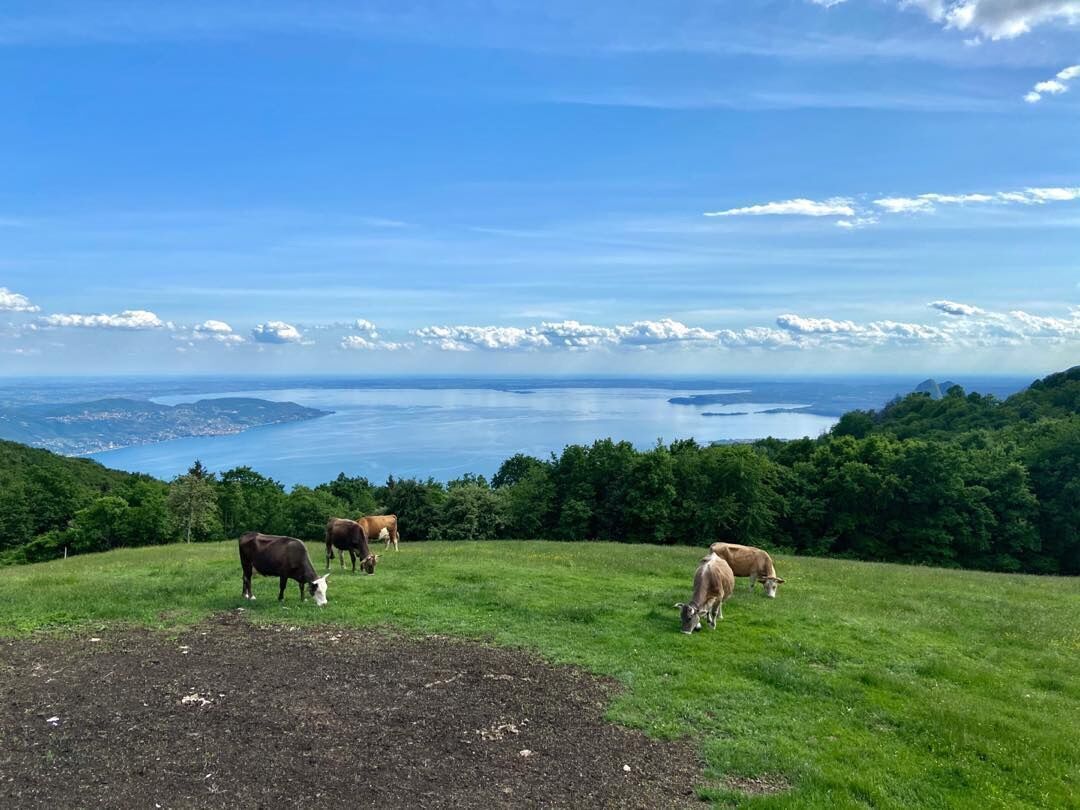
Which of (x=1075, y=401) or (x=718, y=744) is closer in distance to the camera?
(x=718, y=744)

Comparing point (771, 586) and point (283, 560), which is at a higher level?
point (283, 560)

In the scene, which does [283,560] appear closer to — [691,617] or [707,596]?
[691,617]

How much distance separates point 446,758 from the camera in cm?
784

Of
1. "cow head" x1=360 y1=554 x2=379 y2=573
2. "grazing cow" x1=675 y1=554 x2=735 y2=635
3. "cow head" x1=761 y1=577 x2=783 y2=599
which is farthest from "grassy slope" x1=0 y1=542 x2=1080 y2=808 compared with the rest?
"cow head" x1=360 y1=554 x2=379 y2=573

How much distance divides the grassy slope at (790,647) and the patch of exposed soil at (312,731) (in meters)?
1.03

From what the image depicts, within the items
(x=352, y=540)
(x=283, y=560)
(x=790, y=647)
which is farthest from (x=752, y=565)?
(x=283, y=560)

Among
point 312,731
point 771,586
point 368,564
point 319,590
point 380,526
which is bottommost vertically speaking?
point 380,526

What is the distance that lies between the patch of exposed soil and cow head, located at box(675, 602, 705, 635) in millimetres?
3147

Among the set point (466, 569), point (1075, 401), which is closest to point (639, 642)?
point (466, 569)

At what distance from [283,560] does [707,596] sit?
32.6 feet

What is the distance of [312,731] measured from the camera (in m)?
8.38

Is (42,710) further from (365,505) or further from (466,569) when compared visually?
(365,505)

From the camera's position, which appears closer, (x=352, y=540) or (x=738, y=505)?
(x=352, y=540)

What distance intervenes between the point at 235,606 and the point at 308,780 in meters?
8.35
